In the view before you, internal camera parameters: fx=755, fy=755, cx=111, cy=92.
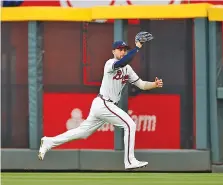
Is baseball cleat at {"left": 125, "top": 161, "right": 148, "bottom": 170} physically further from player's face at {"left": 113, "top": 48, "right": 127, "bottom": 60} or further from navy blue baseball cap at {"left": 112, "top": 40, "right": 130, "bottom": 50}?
navy blue baseball cap at {"left": 112, "top": 40, "right": 130, "bottom": 50}

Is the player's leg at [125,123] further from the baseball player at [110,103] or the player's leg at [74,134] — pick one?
the player's leg at [74,134]

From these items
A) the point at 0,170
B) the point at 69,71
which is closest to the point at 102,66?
the point at 69,71

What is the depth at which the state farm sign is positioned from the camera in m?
10.9

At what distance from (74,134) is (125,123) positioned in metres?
0.72

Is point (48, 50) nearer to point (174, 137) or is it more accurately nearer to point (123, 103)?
point (123, 103)

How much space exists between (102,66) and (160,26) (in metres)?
1.02

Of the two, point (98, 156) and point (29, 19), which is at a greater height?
point (29, 19)

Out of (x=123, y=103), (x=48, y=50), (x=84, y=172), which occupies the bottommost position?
(x=84, y=172)

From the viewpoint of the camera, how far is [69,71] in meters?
11.0

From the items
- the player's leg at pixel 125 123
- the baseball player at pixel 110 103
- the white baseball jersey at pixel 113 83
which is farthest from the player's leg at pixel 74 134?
the white baseball jersey at pixel 113 83
